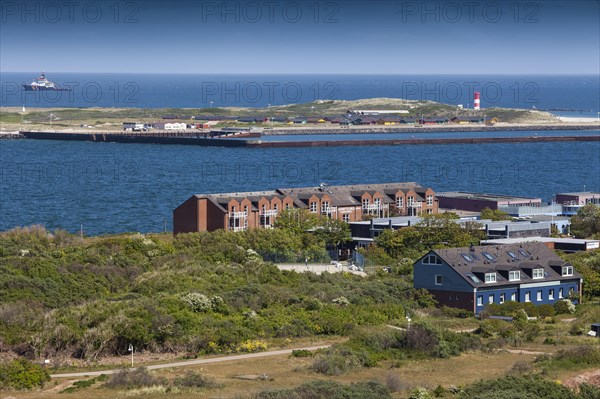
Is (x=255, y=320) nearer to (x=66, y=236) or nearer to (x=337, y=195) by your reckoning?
(x=66, y=236)

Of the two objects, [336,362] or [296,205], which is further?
[296,205]

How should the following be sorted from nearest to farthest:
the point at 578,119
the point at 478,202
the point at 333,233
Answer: the point at 333,233 → the point at 478,202 → the point at 578,119

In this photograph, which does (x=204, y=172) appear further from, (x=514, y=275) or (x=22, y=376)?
(x=22, y=376)

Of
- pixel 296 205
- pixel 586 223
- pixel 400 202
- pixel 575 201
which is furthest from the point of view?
pixel 575 201

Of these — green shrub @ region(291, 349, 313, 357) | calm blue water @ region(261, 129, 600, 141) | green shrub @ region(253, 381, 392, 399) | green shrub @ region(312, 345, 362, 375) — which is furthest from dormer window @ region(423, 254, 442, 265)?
calm blue water @ region(261, 129, 600, 141)

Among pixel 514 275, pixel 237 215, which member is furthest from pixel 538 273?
pixel 237 215

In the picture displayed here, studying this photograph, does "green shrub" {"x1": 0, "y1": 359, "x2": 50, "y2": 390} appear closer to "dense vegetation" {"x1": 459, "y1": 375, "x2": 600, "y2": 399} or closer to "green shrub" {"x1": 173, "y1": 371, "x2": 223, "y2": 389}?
"green shrub" {"x1": 173, "y1": 371, "x2": 223, "y2": 389}

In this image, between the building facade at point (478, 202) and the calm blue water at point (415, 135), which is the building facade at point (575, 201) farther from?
the calm blue water at point (415, 135)

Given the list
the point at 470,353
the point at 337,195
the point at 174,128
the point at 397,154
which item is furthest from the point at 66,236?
the point at 174,128
